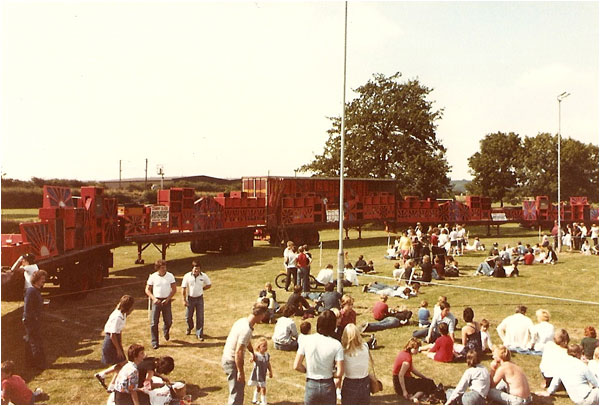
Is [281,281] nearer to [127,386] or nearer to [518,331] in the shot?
[518,331]

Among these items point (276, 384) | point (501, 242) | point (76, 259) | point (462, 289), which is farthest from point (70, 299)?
point (501, 242)

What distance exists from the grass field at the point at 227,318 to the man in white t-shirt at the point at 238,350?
1.30 meters

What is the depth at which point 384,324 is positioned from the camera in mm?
12953

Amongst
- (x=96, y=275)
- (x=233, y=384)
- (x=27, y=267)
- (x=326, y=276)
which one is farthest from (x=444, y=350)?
(x=96, y=275)

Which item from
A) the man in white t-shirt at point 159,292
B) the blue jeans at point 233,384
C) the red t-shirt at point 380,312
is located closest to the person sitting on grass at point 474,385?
the blue jeans at point 233,384

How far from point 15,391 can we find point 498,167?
2833 inches

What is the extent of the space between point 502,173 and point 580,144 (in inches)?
574

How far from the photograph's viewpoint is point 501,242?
34875mm

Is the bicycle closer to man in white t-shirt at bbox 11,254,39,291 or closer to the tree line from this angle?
man in white t-shirt at bbox 11,254,39,291

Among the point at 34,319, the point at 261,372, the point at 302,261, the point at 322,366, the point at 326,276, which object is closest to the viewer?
the point at 322,366

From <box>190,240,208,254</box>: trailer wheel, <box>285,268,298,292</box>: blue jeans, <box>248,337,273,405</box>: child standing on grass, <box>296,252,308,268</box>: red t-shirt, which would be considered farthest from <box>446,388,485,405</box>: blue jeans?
<box>190,240,208,254</box>: trailer wheel

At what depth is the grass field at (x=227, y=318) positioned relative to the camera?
920 centimetres

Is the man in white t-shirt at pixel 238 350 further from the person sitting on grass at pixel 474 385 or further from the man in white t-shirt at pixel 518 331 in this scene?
the man in white t-shirt at pixel 518 331

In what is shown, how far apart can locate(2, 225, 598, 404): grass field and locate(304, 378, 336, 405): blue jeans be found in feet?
8.13
